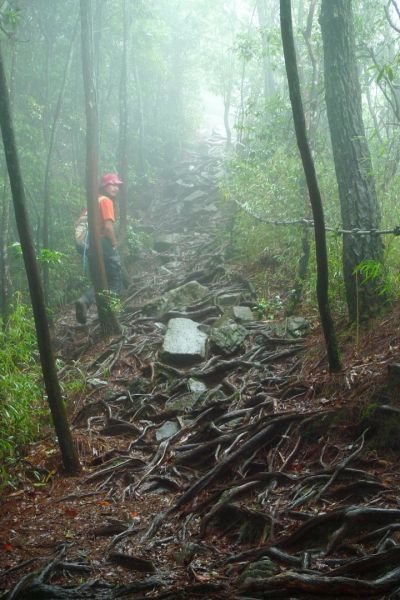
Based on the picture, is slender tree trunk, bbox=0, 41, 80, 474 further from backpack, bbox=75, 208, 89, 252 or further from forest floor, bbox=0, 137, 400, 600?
backpack, bbox=75, 208, 89, 252

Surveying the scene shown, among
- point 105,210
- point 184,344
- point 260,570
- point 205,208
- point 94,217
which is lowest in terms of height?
point 260,570

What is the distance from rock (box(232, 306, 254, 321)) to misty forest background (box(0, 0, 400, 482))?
24 cm

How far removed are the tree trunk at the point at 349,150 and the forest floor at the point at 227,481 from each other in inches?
26.7

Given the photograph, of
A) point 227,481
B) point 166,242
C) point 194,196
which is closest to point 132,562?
point 227,481

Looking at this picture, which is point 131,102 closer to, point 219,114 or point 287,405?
point 287,405

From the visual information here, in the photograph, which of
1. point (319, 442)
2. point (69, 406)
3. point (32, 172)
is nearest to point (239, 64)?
point (32, 172)

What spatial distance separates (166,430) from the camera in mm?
5988

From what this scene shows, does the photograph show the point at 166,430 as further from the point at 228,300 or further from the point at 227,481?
the point at 228,300

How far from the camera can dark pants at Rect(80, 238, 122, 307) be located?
1007 centimetres

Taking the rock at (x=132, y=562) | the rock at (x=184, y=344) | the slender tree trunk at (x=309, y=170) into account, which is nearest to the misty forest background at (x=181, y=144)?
the slender tree trunk at (x=309, y=170)

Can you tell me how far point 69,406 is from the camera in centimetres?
691

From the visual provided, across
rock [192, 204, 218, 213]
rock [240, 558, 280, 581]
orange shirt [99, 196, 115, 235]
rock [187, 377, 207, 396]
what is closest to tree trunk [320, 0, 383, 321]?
rock [187, 377, 207, 396]

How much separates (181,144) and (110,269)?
16.0 m

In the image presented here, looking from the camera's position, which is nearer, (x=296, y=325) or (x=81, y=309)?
(x=296, y=325)
